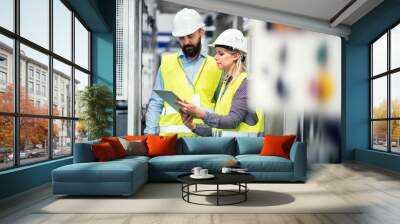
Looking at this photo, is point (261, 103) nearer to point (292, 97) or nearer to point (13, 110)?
point (292, 97)

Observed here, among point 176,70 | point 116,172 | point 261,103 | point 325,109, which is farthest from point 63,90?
point 325,109

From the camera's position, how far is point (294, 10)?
8.29 meters

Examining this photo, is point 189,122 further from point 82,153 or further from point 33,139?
point 33,139

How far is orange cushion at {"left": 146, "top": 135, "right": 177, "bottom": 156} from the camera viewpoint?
6.70 metres

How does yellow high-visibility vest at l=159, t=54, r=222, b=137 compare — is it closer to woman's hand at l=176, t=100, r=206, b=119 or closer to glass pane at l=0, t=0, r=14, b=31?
woman's hand at l=176, t=100, r=206, b=119

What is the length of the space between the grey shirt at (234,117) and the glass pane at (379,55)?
334 cm

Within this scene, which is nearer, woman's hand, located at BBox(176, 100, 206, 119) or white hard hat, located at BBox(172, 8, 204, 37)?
woman's hand, located at BBox(176, 100, 206, 119)

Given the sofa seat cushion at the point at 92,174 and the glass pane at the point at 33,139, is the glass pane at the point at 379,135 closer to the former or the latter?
the sofa seat cushion at the point at 92,174

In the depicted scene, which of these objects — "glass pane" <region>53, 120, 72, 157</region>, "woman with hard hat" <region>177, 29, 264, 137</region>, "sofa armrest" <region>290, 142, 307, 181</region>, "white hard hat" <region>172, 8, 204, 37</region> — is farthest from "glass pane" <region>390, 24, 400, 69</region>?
"glass pane" <region>53, 120, 72, 157</region>

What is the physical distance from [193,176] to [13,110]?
2525 mm

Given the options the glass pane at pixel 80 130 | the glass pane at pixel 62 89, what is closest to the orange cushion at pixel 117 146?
the glass pane at pixel 62 89

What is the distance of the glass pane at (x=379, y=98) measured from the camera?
8.79 metres

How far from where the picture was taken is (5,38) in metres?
4.99

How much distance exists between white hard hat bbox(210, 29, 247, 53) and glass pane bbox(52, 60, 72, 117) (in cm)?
300
